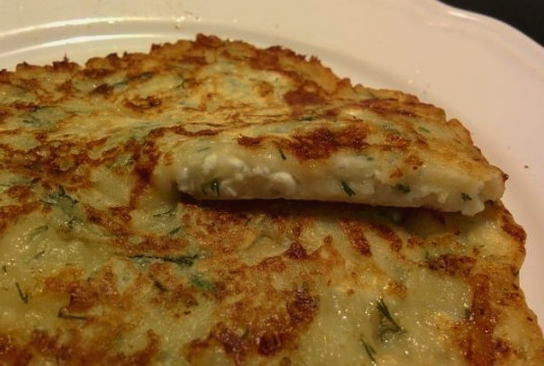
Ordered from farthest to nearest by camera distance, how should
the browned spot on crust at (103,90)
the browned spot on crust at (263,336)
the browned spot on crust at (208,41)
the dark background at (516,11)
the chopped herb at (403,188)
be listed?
the dark background at (516,11), the browned spot on crust at (208,41), the browned spot on crust at (103,90), the chopped herb at (403,188), the browned spot on crust at (263,336)

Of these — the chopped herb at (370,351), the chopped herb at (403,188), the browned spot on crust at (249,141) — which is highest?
the chopped herb at (403,188)

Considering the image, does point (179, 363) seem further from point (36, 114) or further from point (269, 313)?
point (36, 114)

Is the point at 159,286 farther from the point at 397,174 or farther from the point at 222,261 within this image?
the point at 397,174

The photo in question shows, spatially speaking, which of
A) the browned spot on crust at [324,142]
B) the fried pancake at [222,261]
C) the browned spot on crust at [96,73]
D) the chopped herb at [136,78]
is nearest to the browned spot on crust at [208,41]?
the chopped herb at [136,78]

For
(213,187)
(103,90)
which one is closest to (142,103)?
(103,90)

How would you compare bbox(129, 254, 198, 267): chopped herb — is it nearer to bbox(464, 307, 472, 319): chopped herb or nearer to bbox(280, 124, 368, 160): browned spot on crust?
bbox(280, 124, 368, 160): browned spot on crust

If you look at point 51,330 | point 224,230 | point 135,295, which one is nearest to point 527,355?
point 224,230

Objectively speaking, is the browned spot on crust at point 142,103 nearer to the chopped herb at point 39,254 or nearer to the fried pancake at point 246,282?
the fried pancake at point 246,282
